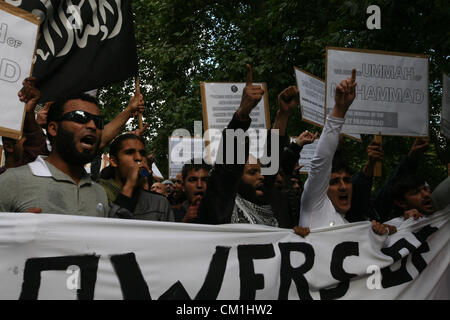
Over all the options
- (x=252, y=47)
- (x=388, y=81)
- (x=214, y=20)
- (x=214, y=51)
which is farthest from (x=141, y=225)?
(x=214, y=20)

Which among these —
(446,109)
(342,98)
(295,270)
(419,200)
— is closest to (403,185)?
(419,200)

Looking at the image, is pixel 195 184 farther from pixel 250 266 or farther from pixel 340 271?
pixel 340 271

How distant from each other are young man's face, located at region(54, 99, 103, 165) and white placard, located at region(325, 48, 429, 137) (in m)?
2.47

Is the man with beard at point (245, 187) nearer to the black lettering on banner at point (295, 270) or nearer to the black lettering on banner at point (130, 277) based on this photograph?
the black lettering on banner at point (295, 270)

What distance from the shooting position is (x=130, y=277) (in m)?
3.23

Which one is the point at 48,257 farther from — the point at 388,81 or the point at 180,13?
the point at 180,13

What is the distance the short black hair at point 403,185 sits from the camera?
4.69 meters

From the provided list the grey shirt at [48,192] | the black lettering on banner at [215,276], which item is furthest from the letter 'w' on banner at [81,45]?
the black lettering on banner at [215,276]

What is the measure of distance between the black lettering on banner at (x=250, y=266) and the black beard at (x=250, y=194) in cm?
46

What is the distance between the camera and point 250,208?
3.91 meters

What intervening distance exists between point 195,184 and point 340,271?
140cm

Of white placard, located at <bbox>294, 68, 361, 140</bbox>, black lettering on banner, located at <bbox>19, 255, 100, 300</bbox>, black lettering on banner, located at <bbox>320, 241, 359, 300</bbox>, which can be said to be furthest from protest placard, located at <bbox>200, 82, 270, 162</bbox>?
black lettering on banner, located at <bbox>19, 255, 100, 300</bbox>

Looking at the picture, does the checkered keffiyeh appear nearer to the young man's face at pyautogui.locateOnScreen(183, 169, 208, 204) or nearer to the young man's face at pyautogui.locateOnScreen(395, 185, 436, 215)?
the young man's face at pyautogui.locateOnScreen(183, 169, 208, 204)
